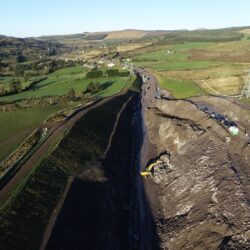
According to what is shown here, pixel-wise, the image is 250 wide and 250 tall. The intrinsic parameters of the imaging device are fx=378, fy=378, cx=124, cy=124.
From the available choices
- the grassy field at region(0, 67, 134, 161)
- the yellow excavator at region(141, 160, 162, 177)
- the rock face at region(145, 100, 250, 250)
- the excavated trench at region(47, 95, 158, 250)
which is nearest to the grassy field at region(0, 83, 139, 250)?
the excavated trench at region(47, 95, 158, 250)

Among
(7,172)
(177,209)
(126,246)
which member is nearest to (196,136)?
(177,209)

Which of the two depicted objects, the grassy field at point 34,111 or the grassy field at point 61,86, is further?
the grassy field at point 61,86

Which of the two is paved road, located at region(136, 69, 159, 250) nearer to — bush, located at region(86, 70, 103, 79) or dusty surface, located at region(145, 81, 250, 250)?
dusty surface, located at region(145, 81, 250, 250)

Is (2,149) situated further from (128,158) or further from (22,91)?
(22,91)

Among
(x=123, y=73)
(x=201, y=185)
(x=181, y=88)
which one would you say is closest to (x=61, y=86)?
(x=123, y=73)

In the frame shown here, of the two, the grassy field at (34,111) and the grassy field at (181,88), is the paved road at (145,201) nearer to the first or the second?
the grassy field at (181,88)

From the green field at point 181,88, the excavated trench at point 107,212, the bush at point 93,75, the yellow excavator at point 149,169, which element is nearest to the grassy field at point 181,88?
the green field at point 181,88
